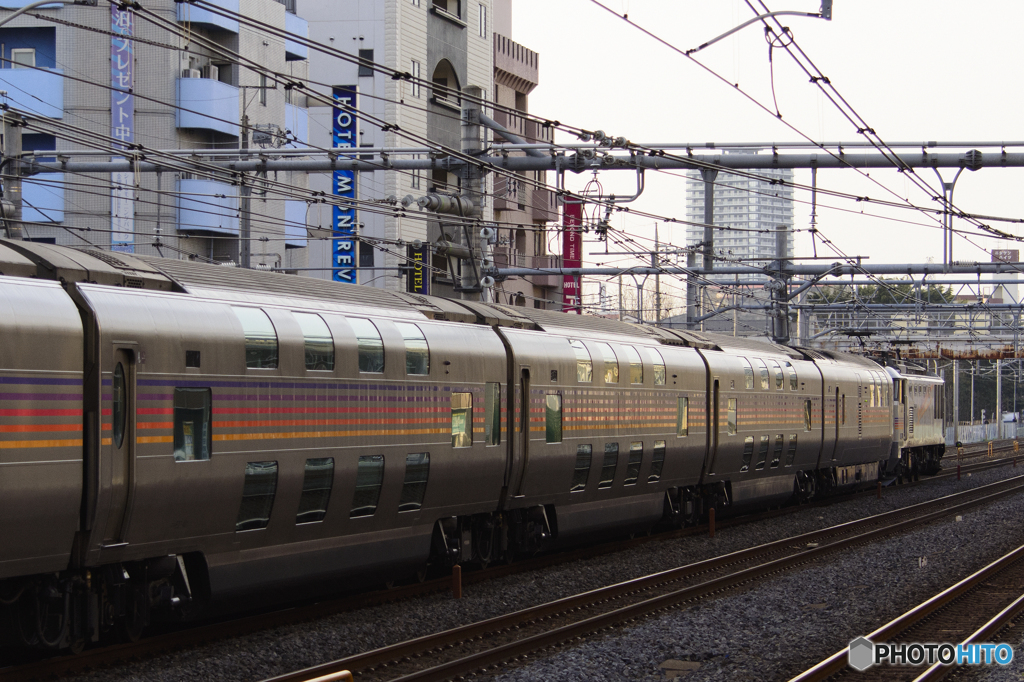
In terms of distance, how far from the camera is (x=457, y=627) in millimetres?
13883

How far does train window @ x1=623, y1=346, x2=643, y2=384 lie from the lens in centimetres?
2153

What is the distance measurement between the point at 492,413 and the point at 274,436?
5.01m

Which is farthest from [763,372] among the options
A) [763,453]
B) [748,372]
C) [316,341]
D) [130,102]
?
[130,102]

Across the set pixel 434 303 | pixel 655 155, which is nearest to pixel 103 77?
pixel 655 155

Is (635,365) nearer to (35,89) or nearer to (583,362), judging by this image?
(583,362)

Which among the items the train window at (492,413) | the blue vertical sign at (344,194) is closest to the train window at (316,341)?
the train window at (492,413)

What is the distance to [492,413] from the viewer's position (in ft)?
57.1

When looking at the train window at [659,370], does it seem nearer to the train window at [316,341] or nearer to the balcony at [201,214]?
the train window at [316,341]

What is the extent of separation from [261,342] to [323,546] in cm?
261

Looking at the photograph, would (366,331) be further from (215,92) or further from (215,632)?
(215,92)

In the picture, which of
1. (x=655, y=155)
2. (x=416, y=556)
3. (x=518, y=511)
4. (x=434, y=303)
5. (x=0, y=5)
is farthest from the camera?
→ (x=0, y=5)

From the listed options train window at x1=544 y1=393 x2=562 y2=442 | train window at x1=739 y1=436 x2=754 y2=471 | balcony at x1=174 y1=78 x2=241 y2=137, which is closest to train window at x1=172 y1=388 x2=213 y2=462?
train window at x1=544 y1=393 x2=562 y2=442

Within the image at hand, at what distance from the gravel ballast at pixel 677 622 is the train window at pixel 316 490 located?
4.04 feet

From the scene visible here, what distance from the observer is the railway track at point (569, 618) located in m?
12.0
